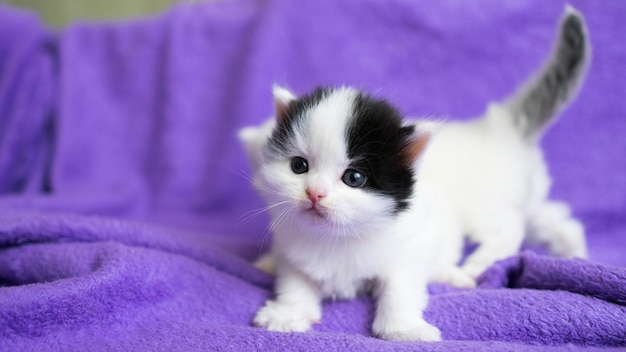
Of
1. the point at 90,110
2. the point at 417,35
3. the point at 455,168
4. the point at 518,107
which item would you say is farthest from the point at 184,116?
the point at 518,107

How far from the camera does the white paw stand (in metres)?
1.07

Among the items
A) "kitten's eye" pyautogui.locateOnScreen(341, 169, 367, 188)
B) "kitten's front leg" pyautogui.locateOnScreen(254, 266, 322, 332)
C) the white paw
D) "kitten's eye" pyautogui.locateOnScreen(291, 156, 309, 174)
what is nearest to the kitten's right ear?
"kitten's eye" pyautogui.locateOnScreen(291, 156, 309, 174)

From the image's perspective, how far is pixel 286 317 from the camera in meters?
1.17

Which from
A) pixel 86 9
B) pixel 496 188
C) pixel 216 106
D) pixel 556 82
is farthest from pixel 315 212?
pixel 86 9

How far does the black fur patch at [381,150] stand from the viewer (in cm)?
105

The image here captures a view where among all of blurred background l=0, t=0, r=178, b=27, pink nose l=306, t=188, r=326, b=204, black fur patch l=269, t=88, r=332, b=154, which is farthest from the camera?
blurred background l=0, t=0, r=178, b=27

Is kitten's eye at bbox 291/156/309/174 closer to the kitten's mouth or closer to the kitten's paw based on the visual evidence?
the kitten's mouth

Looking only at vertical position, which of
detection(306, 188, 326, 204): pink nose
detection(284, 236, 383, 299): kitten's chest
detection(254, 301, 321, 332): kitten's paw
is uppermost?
detection(306, 188, 326, 204): pink nose

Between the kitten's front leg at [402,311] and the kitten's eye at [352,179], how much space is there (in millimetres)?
275

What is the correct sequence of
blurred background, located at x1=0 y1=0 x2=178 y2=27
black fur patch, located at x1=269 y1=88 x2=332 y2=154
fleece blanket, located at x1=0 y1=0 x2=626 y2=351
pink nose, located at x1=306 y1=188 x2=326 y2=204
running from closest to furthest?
pink nose, located at x1=306 y1=188 x2=326 y2=204 < black fur patch, located at x1=269 y1=88 x2=332 y2=154 < fleece blanket, located at x1=0 y1=0 x2=626 y2=351 < blurred background, located at x1=0 y1=0 x2=178 y2=27

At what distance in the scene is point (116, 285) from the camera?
1.14 meters

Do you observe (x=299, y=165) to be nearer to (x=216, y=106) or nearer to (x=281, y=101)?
(x=281, y=101)

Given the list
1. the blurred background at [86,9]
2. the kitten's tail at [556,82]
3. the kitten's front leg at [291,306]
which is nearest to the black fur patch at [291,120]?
the kitten's front leg at [291,306]

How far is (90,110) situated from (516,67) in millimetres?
1944
